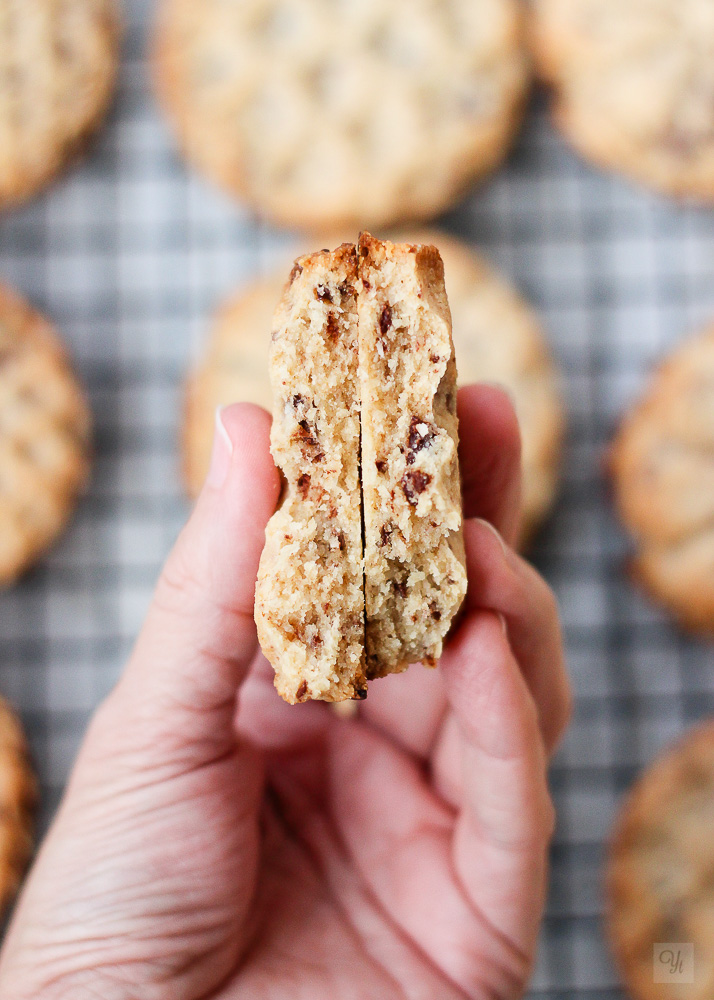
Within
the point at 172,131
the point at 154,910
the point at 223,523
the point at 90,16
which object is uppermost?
the point at 90,16

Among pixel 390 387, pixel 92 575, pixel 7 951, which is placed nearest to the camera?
pixel 390 387

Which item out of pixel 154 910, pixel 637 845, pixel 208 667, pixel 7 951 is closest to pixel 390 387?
pixel 208 667

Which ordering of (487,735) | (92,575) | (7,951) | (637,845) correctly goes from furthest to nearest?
(92,575)
(637,845)
(7,951)
(487,735)

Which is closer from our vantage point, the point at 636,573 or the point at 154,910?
the point at 154,910

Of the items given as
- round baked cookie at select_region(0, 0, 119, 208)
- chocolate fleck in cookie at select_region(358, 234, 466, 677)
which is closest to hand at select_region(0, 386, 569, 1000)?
chocolate fleck in cookie at select_region(358, 234, 466, 677)

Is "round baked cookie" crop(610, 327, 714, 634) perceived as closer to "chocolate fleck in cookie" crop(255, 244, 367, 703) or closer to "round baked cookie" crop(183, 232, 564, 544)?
"round baked cookie" crop(183, 232, 564, 544)

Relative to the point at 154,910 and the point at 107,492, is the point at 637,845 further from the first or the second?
the point at 107,492

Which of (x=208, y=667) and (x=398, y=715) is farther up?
(x=208, y=667)
